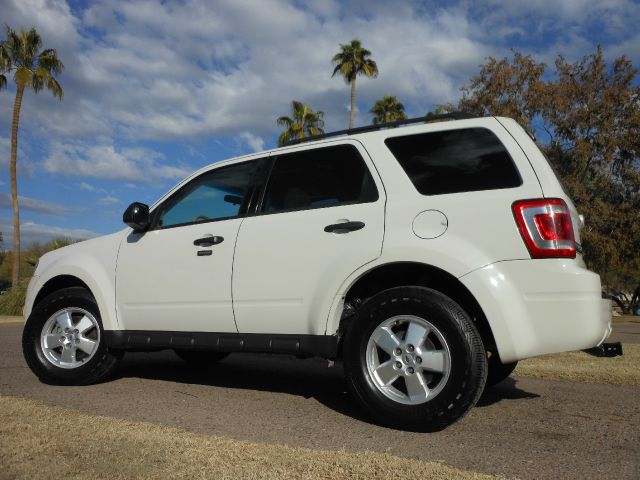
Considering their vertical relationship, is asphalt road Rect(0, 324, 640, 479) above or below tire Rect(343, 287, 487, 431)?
below

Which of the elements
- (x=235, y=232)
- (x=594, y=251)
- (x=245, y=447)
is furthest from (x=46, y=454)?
(x=594, y=251)

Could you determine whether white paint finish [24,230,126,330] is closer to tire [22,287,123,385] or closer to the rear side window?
tire [22,287,123,385]

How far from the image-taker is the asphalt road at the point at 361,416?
322 centimetres

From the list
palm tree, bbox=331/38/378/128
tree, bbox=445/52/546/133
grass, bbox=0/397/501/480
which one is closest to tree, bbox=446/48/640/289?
tree, bbox=445/52/546/133

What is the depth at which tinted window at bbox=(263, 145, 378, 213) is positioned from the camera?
430 centimetres

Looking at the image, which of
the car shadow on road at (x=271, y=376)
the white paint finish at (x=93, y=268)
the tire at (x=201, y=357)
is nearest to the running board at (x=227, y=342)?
the white paint finish at (x=93, y=268)

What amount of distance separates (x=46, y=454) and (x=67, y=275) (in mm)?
2652

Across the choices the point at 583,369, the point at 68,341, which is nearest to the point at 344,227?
the point at 68,341

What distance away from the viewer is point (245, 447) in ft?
10.5

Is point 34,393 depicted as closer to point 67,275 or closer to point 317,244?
point 67,275

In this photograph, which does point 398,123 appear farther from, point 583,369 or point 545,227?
point 583,369

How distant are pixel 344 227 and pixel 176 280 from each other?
5.14 ft

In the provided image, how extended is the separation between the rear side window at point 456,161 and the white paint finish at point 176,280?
56.7 inches

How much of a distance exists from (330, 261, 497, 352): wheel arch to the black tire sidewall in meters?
2.29
